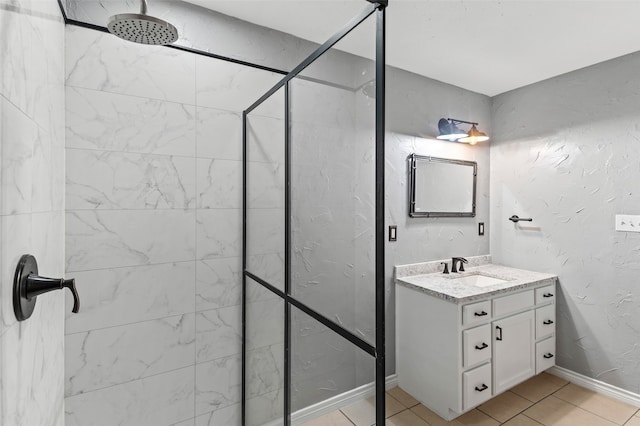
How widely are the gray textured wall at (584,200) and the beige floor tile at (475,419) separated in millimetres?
994

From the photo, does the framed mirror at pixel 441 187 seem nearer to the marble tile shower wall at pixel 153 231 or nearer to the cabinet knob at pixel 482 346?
the cabinet knob at pixel 482 346

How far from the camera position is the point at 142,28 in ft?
3.35

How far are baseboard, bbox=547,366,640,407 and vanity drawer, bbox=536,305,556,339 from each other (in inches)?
14.3

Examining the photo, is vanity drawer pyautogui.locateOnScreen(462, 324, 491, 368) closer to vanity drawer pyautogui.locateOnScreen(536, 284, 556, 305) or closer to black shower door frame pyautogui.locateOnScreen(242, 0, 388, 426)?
vanity drawer pyautogui.locateOnScreen(536, 284, 556, 305)

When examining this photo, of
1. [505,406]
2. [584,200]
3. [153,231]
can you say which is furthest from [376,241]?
[584,200]

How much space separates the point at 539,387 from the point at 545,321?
0.52 m

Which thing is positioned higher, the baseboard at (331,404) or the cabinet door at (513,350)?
the baseboard at (331,404)

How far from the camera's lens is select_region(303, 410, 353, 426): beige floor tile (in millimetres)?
1077

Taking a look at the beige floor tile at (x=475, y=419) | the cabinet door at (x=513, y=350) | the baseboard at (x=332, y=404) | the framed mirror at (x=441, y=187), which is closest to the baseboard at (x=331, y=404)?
the baseboard at (x=332, y=404)

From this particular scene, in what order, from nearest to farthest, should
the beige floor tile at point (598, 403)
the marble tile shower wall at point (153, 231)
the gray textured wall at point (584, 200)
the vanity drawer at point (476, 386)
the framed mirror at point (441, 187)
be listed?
the marble tile shower wall at point (153, 231), the vanity drawer at point (476, 386), the beige floor tile at point (598, 403), the gray textured wall at point (584, 200), the framed mirror at point (441, 187)

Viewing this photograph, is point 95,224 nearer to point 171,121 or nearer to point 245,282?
point 171,121

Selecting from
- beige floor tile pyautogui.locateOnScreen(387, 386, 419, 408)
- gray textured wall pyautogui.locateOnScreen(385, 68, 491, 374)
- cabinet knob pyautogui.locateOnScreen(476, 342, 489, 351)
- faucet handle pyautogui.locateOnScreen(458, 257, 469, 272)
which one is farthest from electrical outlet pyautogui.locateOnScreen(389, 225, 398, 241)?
beige floor tile pyautogui.locateOnScreen(387, 386, 419, 408)

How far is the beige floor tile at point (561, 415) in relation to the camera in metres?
2.02

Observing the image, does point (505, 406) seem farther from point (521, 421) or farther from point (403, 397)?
point (403, 397)
